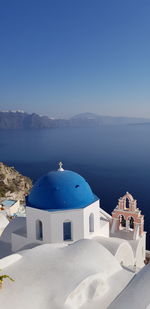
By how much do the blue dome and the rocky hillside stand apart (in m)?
30.1

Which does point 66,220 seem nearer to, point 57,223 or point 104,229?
point 57,223

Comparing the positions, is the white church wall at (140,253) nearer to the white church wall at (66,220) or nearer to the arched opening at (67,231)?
the white church wall at (66,220)

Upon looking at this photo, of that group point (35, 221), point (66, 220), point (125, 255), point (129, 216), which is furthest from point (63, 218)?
point (129, 216)

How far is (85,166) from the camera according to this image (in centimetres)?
7694

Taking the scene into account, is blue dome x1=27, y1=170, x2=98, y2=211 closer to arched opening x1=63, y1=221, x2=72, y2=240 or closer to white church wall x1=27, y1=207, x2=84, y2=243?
white church wall x1=27, y1=207, x2=84, y2=243

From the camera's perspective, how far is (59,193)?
10.8 m

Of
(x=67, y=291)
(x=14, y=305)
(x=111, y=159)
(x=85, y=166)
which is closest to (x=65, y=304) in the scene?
(x=67, y=291)

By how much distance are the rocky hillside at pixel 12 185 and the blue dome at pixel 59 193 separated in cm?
3011

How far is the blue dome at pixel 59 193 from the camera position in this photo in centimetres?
1074

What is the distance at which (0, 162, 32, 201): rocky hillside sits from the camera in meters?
42.0

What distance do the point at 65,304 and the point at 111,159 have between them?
270ft

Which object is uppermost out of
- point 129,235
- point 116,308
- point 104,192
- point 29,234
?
point 116,308

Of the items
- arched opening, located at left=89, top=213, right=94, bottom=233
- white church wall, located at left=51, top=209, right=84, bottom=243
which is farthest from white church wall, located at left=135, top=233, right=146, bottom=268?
white church wall, located at left=51, top=209, right=84, bottom=243

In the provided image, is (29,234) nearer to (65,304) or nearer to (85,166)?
(65,304)
